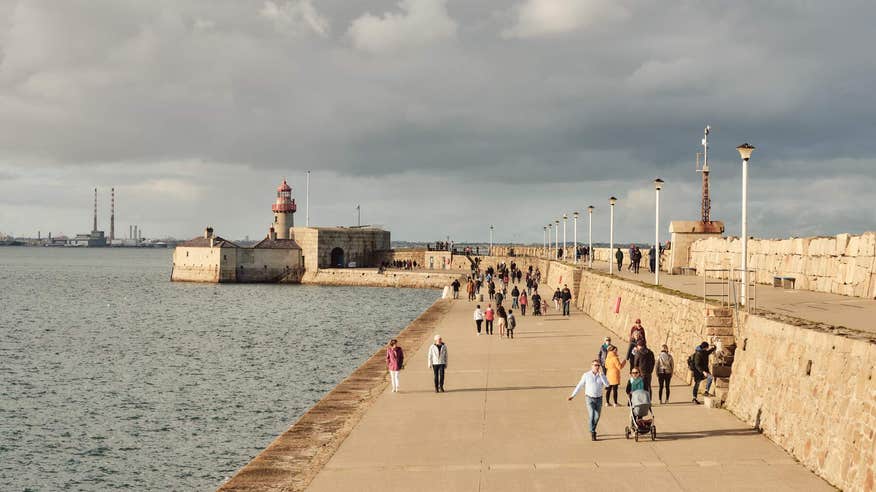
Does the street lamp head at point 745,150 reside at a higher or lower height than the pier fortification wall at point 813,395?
higher

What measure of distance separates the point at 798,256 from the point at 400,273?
6414 centimetres

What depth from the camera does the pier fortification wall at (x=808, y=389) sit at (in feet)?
31.4

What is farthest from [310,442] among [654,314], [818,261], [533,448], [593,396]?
[818,261]

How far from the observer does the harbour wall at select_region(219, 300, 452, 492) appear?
11.4 meters

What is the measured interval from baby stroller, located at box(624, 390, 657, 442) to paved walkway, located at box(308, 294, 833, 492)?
0.61 ft

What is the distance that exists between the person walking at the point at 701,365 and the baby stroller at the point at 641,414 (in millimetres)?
2702

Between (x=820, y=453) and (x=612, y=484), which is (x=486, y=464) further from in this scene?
(x=820, y=453)

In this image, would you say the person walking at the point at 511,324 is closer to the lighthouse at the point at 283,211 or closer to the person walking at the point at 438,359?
the person walking at the point at 438,359

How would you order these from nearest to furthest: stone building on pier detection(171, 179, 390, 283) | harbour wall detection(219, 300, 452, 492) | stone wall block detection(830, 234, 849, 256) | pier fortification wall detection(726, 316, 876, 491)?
1. pier fortification wall detection(726, 316, 876, 491)
2. harbour wall detection(219, 300, 452, 492)
3. stone wall block detection(830, 234, 849, 256)
4. stone building on pier detection(171, 179, 390, 283)

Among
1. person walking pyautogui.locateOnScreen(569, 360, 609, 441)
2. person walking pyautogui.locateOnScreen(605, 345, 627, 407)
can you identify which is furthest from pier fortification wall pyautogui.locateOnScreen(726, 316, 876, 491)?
person walking pyautogui.locateOnScreen(569, 360, 609, 441)

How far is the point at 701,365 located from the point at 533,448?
4.46 metres

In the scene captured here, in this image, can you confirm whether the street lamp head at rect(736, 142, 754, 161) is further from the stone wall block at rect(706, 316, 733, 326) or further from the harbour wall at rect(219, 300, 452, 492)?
the harbour wall at rect(219, 300, 452, 492)

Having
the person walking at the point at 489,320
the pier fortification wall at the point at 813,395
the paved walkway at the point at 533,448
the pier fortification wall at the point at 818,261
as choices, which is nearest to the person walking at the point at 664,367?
the paved walkway at the point at 533,448

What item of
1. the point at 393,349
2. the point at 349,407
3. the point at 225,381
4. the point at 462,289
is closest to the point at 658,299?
the point at 393,349
